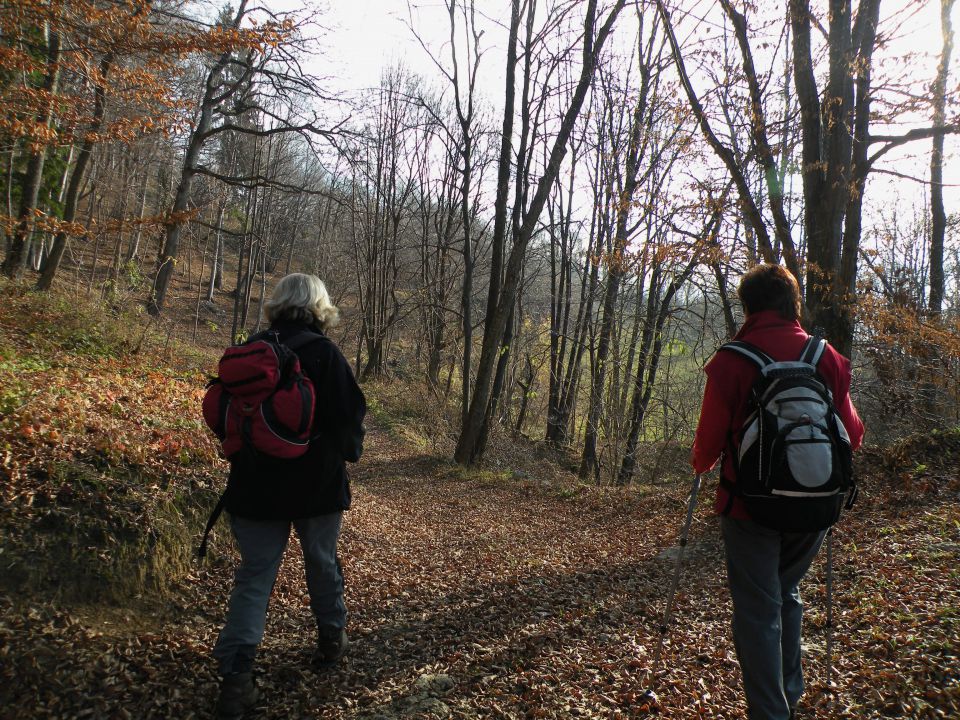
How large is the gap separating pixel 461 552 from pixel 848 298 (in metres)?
6.05

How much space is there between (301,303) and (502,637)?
2700 millimetres

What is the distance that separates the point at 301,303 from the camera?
3.11 m

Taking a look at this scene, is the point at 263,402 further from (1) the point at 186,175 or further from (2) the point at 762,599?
(1) the point at 186,175

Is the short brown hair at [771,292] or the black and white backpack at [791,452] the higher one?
the short brown hair at [771,292]

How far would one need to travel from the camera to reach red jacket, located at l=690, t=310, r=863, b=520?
259cm

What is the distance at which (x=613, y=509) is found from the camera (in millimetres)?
8375

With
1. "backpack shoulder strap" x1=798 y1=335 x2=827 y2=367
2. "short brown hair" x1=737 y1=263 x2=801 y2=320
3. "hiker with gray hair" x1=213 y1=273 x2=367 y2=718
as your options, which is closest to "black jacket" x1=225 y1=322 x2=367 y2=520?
"hiker with gray hair" x1=213 y1=273 x2=367 y2=718

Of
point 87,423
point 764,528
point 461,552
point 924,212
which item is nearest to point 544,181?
point 461,552

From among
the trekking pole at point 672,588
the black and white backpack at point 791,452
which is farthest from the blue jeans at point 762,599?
the trekking pole at point 672,588

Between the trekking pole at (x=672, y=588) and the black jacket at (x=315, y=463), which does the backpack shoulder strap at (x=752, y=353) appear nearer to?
the trekking pole at (x=672, y=588)

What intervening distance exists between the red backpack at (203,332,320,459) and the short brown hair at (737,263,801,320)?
223 cm

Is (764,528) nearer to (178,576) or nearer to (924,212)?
(178,576)

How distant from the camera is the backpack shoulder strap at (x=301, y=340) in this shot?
117 inches

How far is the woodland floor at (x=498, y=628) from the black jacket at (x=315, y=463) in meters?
1.05
